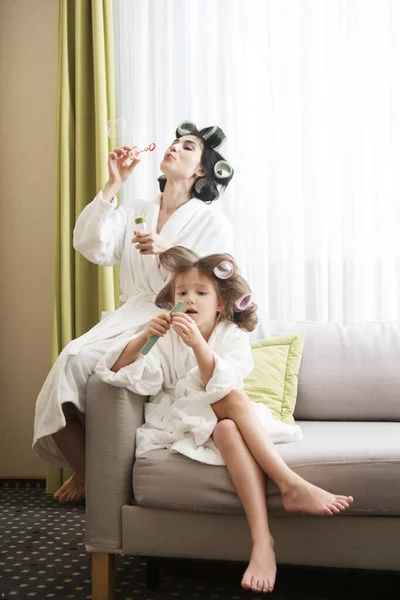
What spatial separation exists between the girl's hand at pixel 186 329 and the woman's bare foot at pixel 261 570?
1.77ft

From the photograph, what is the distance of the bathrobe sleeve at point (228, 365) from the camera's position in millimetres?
1886

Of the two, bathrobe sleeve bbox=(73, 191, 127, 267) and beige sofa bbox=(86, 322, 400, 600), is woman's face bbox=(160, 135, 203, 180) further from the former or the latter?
beige sofa bbox=(86, 322, 400, 600)

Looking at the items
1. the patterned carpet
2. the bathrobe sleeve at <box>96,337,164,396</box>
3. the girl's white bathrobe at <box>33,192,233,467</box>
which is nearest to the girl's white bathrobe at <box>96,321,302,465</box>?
the bathrobe sleeve at <box>96,337,164,396</box>

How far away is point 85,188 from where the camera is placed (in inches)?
129

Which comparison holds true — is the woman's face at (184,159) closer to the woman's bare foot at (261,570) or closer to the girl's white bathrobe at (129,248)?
the girl's white bathrobe at (129,248)

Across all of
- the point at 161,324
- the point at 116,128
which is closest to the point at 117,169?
the point at 116,128

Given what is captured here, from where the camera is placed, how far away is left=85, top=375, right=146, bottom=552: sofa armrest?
1.86 m

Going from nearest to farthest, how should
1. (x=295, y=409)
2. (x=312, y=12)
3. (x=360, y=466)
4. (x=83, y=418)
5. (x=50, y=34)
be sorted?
(x=360, y=466) → (x=83, y=418) → (x=295, y=409) → (x=312, y=12) → (x=50, y=34)

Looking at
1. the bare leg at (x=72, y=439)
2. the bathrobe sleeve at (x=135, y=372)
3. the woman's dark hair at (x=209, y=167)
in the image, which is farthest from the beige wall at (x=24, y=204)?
the bathrobe sleeve at (x=135, y=372)

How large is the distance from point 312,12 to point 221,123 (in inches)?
24.5

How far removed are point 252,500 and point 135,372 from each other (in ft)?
1.51

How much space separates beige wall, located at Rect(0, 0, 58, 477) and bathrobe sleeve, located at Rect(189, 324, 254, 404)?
1.57m

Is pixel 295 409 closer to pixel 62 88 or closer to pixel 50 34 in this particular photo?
pixel 62 88

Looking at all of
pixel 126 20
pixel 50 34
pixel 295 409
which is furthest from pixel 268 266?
pixel 50 34
